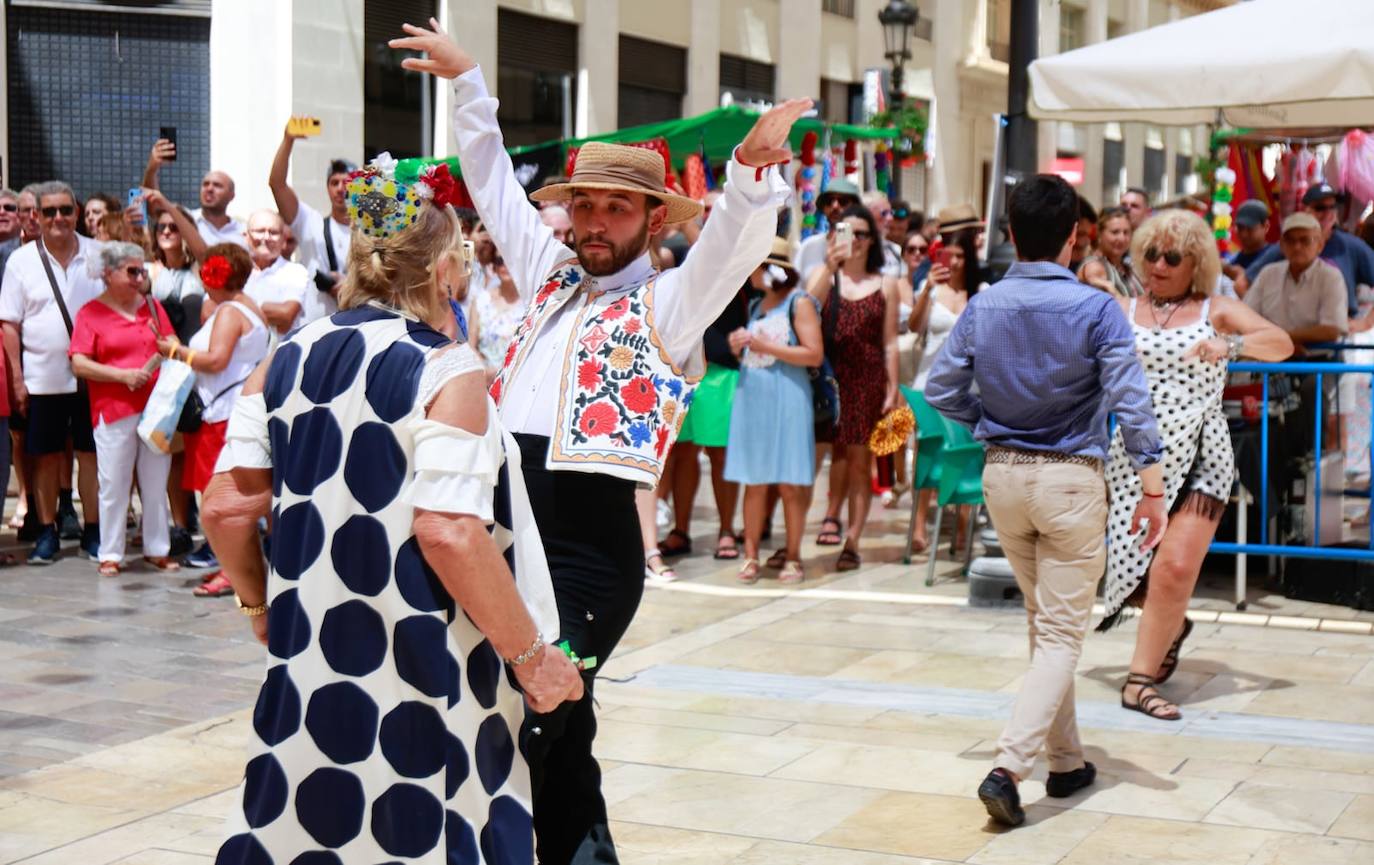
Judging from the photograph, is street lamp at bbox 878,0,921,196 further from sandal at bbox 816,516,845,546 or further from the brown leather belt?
the brown leather belt

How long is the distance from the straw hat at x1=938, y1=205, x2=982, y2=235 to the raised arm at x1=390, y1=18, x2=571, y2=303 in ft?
20.9

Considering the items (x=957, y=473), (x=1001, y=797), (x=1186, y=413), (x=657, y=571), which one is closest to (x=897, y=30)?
(x=957, y=473)

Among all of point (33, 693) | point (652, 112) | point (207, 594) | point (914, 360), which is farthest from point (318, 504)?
point (652, 112)

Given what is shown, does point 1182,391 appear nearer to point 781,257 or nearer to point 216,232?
point 781,257

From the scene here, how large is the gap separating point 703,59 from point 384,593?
22319mm

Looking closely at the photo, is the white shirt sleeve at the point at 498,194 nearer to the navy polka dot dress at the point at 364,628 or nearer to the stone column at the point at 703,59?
the navy polka dot dress at the point at 364,628

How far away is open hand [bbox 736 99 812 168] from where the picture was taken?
3.84 meters

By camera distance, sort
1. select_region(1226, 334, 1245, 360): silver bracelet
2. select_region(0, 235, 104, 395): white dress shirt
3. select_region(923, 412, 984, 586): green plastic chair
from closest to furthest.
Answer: select_region(1226, 334, 1245, 360): silver bracelet → select_region(923, 412, 984, 586): green plastic chair → select_region(0, 235, 104, 395): white dress shirt

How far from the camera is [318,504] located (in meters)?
3.16

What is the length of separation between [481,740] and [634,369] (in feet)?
3.60

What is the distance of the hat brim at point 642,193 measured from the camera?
4117 mm

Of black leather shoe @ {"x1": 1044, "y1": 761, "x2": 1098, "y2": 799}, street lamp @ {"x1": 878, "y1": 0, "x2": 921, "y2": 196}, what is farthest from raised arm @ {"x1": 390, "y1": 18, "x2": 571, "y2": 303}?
street lamp @ {"x1": 878, "y1": 0, "x2": 921, "y2": 196}

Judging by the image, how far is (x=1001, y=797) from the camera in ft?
16.6

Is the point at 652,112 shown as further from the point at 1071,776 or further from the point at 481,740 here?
the point at 481,740
